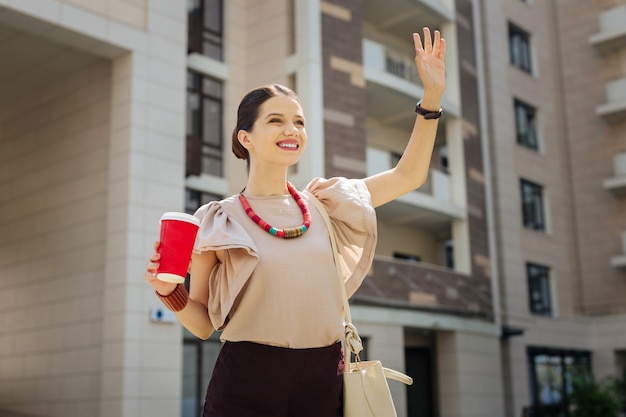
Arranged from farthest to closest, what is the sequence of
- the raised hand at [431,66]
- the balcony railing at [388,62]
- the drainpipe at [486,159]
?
the drainpipe at [486,159], the balcony railing at [388,62], the raised hand at [431,66]

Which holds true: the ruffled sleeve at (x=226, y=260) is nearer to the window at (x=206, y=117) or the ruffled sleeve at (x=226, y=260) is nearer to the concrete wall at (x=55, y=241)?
the concrete wall at (x=55, y=241)

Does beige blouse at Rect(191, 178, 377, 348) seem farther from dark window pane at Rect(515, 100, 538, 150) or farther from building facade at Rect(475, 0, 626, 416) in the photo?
dark window pane at Rect(515, 100, 538, 150)

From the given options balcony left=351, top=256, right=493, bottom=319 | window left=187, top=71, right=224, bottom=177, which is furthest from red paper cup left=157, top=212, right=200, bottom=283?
balcony left=351, top=256, right=493, bottom=319

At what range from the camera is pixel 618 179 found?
2730cm

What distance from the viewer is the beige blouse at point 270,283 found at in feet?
8.91

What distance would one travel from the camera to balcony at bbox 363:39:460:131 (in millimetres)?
20609

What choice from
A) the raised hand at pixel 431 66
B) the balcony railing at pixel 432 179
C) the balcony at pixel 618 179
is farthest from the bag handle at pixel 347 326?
the balcony at pixel 618 179

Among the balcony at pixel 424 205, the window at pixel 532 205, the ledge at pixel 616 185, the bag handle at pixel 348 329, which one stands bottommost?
the bag handle at pixel 348 329

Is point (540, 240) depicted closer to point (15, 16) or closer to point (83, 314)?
point (83, 314)

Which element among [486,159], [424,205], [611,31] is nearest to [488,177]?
[486,159]

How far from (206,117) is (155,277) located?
53.4 feet

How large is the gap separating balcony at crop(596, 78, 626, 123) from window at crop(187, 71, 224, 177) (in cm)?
1506

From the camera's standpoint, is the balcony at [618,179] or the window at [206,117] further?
the balcony at [618,179]

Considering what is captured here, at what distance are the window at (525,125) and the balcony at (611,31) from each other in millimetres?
3525
